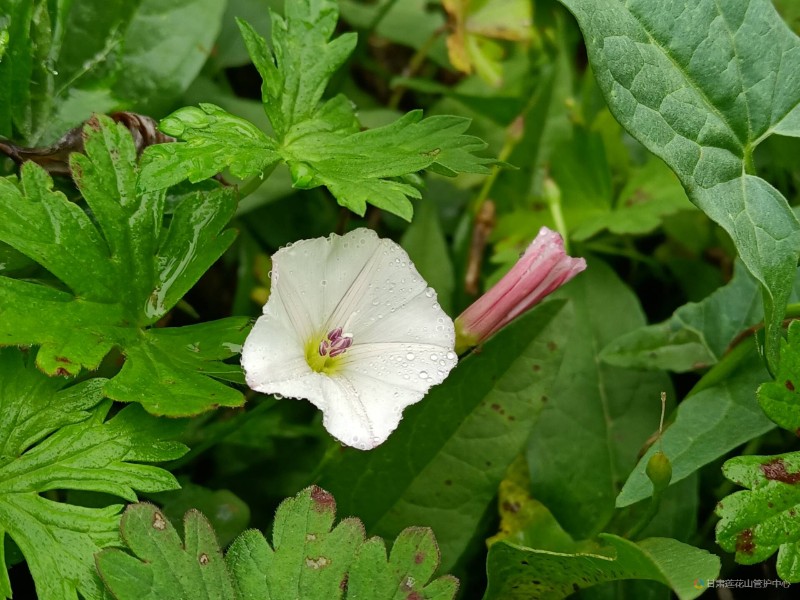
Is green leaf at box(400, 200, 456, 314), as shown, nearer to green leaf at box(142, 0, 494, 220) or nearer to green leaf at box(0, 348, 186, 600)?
green leaf at box(142, 0, 494, 220)

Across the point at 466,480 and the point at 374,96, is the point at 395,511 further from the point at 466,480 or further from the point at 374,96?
the point at 374,96

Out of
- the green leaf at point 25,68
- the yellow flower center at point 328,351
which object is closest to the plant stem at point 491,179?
the yellow flower center at point 328,351

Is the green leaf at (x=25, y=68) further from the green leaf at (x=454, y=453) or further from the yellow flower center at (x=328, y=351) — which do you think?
the green leaf at (x=454, y=453)

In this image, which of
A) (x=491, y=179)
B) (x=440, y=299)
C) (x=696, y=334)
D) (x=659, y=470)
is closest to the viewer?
(x=659, y=470)

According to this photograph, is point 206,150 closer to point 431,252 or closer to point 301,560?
point 301,560

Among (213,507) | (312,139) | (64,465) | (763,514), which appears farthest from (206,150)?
(763,514)

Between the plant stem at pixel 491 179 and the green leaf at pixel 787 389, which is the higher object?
the green leaf at pixel 787 389
